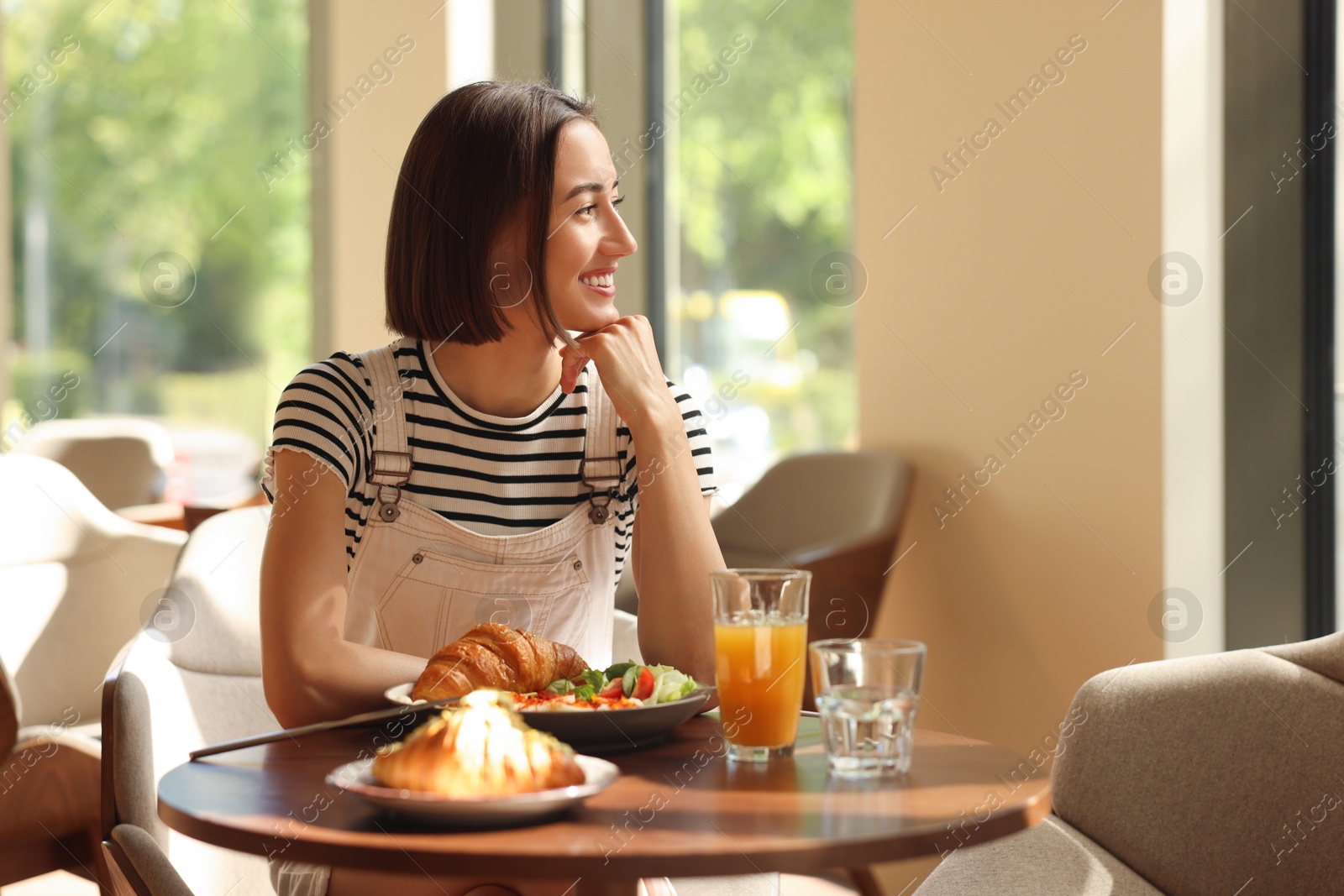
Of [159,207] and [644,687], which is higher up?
[159,207]

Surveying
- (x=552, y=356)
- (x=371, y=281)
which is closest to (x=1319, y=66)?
(x=552, y=356)

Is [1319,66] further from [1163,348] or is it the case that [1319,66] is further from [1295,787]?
[1295,787]

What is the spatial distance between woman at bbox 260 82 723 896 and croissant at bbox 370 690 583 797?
52cm

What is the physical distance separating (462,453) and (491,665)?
17.6 inches

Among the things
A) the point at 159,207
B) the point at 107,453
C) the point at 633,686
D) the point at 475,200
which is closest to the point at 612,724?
the point at 633,686

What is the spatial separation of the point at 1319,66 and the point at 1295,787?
1459mm

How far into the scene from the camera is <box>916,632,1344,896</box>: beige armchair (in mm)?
1383

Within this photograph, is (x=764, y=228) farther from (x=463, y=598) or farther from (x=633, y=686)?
(x=633, y=686)

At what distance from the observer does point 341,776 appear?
93cm

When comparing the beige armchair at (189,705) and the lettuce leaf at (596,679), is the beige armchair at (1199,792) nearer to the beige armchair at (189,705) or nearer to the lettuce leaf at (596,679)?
the lettuce leaf at (596,679)

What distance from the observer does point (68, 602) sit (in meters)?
2.60

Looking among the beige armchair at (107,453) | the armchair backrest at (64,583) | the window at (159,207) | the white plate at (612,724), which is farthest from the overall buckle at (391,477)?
the window at (159,207)

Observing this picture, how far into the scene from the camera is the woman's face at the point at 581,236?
1554 millimetres

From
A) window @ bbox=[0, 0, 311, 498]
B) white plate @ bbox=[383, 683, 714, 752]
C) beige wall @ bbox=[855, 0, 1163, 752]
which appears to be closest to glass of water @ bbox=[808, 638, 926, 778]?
white plate @ bbox=[383, 683, 714, 752]
